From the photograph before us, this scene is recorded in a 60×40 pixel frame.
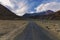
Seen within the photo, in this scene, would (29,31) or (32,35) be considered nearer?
(32,35)

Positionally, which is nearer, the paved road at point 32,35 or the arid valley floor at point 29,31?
Answer: the paved road at point 32,35

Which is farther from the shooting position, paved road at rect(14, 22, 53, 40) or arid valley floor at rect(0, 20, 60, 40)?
arid valley floor at rect(0, 20, 60, 40)
